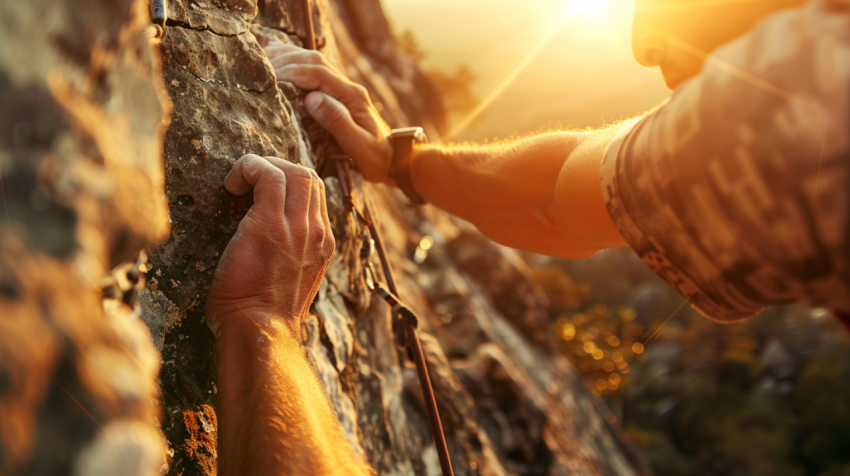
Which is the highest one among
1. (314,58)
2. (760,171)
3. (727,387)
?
(760,171)

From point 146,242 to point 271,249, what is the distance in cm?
42

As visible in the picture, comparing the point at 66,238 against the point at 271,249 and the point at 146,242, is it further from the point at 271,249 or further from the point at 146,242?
the point at 271,249

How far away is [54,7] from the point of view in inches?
24.4

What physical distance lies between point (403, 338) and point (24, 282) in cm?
154

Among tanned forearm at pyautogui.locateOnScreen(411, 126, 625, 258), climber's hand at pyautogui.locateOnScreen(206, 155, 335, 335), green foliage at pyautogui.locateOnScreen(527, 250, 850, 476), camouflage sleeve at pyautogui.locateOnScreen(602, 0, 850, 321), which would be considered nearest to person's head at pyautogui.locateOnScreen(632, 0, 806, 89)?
camouflage sleeve at pyautogui.locateOnScreen(602, 0, 850, 321)

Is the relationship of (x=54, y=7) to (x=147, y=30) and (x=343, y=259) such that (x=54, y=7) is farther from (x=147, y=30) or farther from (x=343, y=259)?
Answer: (x=343, y=259)

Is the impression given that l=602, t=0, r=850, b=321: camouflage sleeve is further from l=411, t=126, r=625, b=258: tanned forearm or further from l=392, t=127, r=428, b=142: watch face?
l=392, t=127, r=428, b=142: watch face

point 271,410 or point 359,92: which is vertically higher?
point 359,92

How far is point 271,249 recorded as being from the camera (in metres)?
1.25

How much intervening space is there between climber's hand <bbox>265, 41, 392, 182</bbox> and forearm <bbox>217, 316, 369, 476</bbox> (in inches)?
38.6

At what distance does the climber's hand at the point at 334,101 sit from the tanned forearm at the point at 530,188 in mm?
281

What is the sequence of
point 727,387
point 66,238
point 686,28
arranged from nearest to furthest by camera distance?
point 66,238 < point 686,28 < point 727,387

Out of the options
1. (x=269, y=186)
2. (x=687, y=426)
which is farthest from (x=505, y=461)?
(x=687, y=426)

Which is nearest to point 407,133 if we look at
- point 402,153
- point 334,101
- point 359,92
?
point 402,153
